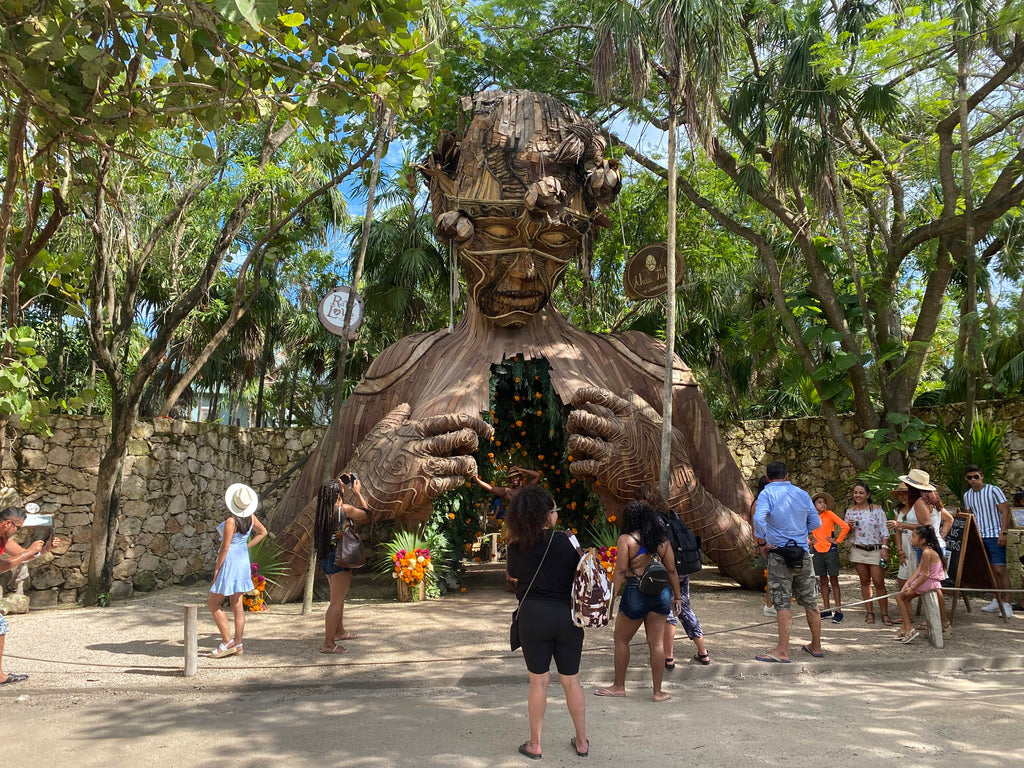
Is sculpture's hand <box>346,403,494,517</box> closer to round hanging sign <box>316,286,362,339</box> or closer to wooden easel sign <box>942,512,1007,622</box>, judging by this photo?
round hanging sign <box>316,286,362,339</box>

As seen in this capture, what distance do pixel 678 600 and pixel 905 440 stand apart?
5.88 meters

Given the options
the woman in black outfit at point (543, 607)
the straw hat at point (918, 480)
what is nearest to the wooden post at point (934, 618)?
the straw hat at point (918, 480)

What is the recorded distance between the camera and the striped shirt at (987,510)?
312 inches

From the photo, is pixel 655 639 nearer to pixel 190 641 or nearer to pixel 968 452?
pixel 190 641

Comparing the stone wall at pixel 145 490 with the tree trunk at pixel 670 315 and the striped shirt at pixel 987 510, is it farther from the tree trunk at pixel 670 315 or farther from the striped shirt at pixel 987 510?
the striped shirt at pixel 987 510

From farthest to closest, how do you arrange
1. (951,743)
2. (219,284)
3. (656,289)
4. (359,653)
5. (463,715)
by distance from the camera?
(219,284) → (656,289) → (359,653) → (463,715) → (951,743)

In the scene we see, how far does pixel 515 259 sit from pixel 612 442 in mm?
2392

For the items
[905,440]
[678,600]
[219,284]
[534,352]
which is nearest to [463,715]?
[678,600]

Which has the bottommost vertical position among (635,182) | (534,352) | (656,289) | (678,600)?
(678,600)

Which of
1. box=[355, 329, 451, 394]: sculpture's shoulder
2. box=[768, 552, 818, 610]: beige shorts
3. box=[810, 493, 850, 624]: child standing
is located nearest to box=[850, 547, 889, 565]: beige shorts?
box=[810, 493, 850, 624]: child standing

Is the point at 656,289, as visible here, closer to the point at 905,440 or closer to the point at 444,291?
the point at 905,440

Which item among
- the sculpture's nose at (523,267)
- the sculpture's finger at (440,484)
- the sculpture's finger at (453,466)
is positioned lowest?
the sculpture's finger at (440,484)

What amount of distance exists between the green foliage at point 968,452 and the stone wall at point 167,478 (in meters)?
1.04

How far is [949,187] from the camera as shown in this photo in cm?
951
